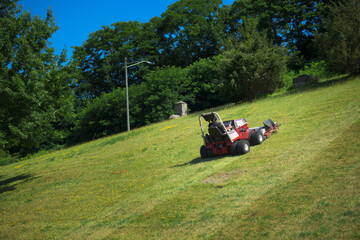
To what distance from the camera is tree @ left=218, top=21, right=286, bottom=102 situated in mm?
33188

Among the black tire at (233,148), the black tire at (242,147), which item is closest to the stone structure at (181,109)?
the black tire at (233,148)

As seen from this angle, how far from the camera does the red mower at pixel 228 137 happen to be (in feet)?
42.5

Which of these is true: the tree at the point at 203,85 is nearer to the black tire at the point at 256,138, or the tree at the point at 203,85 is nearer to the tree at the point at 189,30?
the tree at the point at 189,30

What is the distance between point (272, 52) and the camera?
3372 cm

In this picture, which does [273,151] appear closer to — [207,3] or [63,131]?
[63,131]

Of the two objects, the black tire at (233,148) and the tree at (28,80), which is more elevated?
the tree at (28,80)

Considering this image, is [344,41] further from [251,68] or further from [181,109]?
[181,109]

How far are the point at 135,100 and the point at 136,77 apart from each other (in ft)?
64.6

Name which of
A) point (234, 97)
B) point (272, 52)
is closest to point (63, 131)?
point (234, 97)

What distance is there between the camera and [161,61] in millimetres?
68812

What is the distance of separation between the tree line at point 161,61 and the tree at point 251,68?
116 millimetres

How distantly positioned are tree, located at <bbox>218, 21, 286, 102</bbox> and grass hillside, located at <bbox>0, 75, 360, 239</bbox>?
1642 centimetres

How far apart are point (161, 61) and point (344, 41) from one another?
1811 inches

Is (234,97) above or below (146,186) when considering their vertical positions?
above
